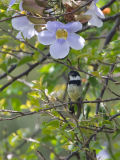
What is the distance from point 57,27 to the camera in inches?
44.8

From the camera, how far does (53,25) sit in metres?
1.11

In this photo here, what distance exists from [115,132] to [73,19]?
1.60 feet

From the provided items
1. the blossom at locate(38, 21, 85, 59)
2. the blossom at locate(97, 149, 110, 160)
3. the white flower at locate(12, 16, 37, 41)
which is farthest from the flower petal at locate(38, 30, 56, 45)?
the blossom at locate(97, 149, 110, 160)

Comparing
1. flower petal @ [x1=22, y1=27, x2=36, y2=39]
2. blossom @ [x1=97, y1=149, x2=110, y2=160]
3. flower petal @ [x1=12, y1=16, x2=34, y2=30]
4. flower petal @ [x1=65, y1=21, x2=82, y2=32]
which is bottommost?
blossom @ [x1=97, y1=149, x2=110, y2=160]

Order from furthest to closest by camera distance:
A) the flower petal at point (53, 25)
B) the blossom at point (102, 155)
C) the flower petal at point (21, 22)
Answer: the blossom at point (102, 155) → the flower petal at point (21, 22) → the flower petal at point (53, 25)

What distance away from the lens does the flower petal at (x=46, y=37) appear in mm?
1141

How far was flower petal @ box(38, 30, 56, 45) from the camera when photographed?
1.14 metres

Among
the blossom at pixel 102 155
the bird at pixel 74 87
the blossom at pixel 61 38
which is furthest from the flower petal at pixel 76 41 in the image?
the blossom at pixel 102 155

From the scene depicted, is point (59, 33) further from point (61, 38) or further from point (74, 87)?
point (74, 87)

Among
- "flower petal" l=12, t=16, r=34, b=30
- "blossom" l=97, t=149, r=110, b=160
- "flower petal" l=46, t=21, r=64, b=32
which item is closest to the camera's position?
"flower petal" l=46, t=21, r=64, b=32

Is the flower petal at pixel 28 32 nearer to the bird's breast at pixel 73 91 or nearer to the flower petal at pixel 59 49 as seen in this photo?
the flower petal at pixel 59 49

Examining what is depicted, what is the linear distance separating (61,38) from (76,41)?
0.07 meters

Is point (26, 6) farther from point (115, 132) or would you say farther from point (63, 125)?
point (115, 132)

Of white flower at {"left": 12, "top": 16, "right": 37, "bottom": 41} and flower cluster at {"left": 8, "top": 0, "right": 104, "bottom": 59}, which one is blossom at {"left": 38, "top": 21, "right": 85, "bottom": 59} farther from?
white flower at {"left": 12, "top": 16, "right": 37, "bottom": 41}
